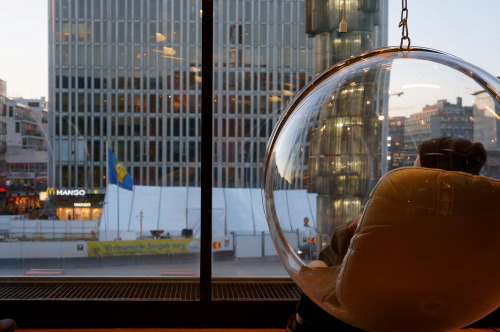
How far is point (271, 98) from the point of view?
345cm

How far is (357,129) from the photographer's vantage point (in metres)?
1.21

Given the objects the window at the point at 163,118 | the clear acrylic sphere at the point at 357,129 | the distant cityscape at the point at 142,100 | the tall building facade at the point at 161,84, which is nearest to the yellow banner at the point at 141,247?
the window at the point at 163,118

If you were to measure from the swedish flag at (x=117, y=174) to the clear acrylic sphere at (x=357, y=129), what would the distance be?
226 cm

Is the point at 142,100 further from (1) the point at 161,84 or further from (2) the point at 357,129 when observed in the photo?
(2) the point at 357,129

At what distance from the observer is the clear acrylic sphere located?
1136 millimetres

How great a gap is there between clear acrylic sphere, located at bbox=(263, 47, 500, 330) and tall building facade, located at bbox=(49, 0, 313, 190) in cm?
207

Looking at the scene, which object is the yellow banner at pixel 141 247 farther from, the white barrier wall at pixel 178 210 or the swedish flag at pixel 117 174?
the swedish flag at pixel 117 174

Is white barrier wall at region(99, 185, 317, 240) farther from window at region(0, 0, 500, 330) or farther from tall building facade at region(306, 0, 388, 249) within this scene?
tall building facade at region(306, 0, 388, 249)

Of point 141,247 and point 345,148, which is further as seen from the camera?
point 141,247

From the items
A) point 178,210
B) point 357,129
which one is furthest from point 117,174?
point 357,129

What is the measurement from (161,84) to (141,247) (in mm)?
1005

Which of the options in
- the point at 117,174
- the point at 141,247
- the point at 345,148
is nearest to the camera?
the point at 345,148

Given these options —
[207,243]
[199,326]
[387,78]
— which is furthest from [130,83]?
[387,78]

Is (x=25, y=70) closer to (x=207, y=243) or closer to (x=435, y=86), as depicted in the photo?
(x=207, y=243)
